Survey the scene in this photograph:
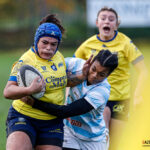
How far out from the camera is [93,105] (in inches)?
152

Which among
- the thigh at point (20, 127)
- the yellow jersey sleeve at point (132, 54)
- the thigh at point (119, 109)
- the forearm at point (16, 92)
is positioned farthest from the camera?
the yellow jersey sleeve at point (132, 54)

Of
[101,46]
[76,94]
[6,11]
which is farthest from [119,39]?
[6,11]

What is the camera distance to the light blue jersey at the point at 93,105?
391cm

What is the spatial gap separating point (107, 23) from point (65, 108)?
2.02m

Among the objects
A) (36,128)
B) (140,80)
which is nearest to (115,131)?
(140,80)

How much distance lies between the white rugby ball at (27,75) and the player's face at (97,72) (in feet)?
1.99

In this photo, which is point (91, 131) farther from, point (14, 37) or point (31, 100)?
point (14, 37)

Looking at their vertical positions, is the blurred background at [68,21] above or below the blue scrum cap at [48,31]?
above

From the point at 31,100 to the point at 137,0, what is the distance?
20.1 meters

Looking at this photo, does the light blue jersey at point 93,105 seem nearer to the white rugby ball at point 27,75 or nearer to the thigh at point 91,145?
the thigh at point 91,145

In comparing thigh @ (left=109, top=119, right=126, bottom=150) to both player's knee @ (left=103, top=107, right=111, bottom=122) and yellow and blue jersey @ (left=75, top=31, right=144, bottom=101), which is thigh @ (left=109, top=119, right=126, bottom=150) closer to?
player's knee @ (left=103, top=107, right=111, bottom=122)

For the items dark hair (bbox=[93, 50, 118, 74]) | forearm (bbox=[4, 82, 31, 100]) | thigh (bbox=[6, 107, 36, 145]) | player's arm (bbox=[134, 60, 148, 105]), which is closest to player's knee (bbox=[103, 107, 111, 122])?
player's arm (bbox=[134, 60, 148, 105])

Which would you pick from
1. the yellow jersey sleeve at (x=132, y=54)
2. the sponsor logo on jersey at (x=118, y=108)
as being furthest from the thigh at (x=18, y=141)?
the yellow jersey sleeve at (x=132, y=54)

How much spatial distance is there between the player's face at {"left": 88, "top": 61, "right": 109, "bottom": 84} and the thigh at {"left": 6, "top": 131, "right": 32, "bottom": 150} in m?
0.95
